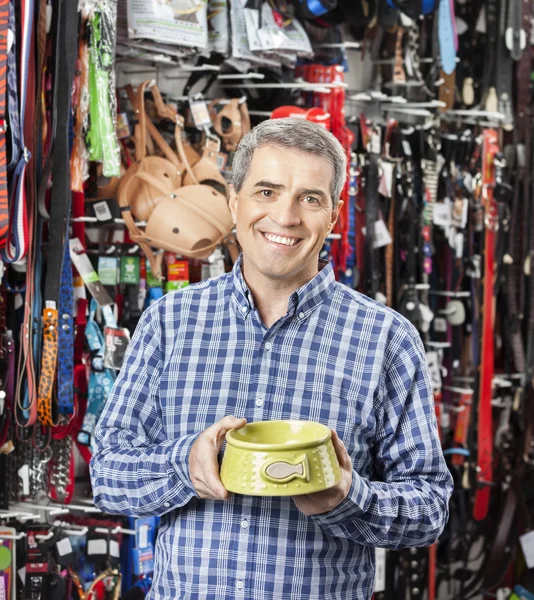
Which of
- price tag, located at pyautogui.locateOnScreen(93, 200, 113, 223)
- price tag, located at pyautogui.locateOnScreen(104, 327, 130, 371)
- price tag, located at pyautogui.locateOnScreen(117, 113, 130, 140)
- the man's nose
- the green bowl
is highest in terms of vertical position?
price tag, located at pyautogui.locateOnScreen(117, 113, 130, 140)

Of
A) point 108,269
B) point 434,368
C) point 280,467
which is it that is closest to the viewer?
point 280,467

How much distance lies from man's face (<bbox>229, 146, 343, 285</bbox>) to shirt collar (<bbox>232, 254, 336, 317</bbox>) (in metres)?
0.05

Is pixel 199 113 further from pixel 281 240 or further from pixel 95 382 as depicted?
pixel 281 240

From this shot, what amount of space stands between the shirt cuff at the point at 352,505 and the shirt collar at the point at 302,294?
1.38ft

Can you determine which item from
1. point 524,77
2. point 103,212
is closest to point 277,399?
point 103,212

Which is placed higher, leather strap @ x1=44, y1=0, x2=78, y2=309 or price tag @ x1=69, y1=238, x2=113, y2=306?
leather strap @ x1=44, y1=0, x2=78, y2=309

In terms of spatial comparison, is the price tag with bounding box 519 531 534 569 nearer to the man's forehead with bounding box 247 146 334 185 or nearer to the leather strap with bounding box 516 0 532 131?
the leather strap with bounding box 516 0 532 131

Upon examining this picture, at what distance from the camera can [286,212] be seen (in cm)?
194

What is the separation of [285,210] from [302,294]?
0.61 feet

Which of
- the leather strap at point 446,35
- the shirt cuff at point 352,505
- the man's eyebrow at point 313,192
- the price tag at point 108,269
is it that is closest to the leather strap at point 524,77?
the leather strap at point 446,35

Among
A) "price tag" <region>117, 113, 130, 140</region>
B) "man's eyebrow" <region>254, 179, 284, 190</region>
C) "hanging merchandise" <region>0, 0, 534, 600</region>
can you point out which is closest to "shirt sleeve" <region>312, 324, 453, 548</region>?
"man's eyebrow" <region>254, 179, 284, 190</region>

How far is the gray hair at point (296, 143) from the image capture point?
77.6 inches

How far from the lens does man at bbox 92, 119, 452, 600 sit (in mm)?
1900

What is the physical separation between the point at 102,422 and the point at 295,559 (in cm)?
47
